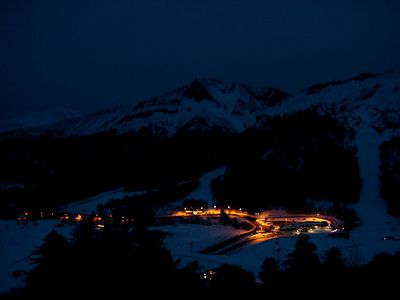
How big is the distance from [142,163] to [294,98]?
66.8m

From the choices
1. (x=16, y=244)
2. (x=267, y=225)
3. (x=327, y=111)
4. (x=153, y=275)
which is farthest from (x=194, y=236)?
(x=327, y=111)

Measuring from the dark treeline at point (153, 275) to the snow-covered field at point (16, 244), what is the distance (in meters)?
8.29

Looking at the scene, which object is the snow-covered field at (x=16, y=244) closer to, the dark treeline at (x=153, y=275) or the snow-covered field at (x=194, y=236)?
the dark treeline at (x=153, y=275)

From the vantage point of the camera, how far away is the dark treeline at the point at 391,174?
71312 millimetres

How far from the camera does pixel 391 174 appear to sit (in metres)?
76.4

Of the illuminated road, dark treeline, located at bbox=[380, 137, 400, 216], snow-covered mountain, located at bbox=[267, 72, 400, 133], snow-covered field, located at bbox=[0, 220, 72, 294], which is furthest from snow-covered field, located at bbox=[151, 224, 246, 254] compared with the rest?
snow-covered mountain, located at bbox=[267, 72, 400, 133]

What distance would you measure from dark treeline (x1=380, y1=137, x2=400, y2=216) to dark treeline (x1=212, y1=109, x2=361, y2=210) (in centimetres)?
485

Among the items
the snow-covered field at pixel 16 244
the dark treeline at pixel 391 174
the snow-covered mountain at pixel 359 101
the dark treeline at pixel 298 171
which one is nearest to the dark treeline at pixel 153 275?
the snow-covered field at pixel 16 244

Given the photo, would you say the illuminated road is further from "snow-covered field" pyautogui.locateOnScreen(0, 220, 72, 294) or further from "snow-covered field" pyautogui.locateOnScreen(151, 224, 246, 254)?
"snow-covered field" pyautogui.locateOnScreen(0, 220, 72, 294)

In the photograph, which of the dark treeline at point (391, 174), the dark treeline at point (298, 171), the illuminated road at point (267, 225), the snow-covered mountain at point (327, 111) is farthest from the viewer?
the snow-covered mountain at point (327, 111)

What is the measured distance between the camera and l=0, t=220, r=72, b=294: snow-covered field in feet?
117

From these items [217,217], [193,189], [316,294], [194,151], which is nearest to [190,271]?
[316,294]

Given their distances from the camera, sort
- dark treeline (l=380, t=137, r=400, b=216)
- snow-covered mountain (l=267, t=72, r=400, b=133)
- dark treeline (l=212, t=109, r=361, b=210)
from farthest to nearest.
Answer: snow-covered mountain (l=267, t=72, r=400, b=133)
dark treeline (l=212, t=109, r=361, b=210)
dark treeline (l=380, t=137, r=400, b=216)

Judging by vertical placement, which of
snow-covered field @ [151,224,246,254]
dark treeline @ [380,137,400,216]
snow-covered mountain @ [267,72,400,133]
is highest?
snow-covered mountain @ [267,72,400,133]
